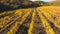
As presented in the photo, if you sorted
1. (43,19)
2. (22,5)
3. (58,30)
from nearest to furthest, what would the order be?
(58,30)
(43,19)
(22,5)

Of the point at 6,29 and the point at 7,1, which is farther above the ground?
the point at 7,1

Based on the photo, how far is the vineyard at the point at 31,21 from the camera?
1.87 m

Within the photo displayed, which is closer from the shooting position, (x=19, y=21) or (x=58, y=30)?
(x=58, y=30)

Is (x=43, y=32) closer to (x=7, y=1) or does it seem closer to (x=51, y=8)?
(x=51, y=8)

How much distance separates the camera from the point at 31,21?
6.46 feet

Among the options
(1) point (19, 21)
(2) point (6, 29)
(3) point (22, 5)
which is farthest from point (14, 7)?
(2) point (6, 29)

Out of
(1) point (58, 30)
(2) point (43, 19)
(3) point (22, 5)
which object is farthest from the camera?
(3) point (22, 5)

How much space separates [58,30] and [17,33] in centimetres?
52

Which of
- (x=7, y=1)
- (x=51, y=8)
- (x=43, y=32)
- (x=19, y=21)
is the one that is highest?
(x=7, y=1)

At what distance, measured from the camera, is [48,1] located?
2.09 m

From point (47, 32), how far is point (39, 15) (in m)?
0.29

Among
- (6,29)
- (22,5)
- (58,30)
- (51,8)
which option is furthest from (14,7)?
(58,30)

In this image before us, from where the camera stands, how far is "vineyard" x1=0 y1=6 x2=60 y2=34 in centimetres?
187

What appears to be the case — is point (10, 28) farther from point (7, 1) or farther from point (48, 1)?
point (48, 1)
